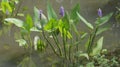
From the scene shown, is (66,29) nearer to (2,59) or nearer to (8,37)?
(2,59)

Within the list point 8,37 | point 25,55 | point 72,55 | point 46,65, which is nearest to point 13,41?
point 8,37

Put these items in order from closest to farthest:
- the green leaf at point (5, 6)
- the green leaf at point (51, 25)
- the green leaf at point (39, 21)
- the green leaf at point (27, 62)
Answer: the green leaf at point (51, 25) → the green leaf at point (39, 21) → the green leaf at point (27, 62) → the green leaf at point (5, 6)

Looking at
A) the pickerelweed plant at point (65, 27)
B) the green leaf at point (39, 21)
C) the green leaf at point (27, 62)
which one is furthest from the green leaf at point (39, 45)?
the green leaf at point (39, 21)

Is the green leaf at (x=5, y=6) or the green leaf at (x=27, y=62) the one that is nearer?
the green leaf at (x=27, y=62)

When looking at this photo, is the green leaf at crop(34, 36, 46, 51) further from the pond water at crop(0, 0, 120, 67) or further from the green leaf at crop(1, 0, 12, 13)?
the green leaf at crop(1, 0, 12, 13)

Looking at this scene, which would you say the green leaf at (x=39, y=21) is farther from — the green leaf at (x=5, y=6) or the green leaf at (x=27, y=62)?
the green leaf at (x=5, y=6)

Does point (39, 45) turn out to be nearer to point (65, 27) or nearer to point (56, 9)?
point (65, 27)

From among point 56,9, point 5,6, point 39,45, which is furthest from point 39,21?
point 56,9

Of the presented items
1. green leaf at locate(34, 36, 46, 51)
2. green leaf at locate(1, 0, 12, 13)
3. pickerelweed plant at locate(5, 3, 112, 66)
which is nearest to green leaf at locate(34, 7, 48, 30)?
pickerelweed plant at locate(5, 3, 112, 66)

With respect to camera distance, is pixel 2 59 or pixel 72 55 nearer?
pixel 72 55
